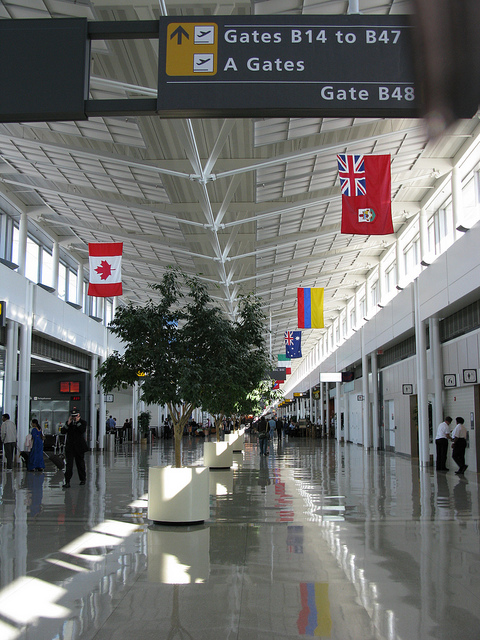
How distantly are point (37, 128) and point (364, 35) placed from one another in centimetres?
1669

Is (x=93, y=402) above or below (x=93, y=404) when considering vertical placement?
above

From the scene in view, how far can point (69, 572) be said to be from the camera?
20.9 feet

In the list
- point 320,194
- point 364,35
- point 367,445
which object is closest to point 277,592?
point 364,35

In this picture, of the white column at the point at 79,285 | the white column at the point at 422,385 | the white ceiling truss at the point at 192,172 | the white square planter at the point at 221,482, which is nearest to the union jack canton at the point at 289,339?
the white ceiling truss at the point at 192,172

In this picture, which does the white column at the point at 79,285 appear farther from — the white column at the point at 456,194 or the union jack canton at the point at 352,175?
the union jack canton at the point at 352,175

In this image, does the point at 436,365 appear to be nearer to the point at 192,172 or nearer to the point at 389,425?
the point at 389,425

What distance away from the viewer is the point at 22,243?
80.4 feet

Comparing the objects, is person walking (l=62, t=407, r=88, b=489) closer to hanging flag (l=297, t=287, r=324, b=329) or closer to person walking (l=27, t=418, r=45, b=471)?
person walking (l=27, t=418, r=45, b=471)

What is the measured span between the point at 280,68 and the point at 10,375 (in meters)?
19.2

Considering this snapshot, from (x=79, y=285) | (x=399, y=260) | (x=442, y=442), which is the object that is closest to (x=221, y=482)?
(x=442, y=442)

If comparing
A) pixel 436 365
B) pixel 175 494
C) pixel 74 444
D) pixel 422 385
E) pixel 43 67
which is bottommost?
pixel 175 494

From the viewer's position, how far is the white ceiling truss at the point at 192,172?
1480cm

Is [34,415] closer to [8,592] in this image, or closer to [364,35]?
[8,592]

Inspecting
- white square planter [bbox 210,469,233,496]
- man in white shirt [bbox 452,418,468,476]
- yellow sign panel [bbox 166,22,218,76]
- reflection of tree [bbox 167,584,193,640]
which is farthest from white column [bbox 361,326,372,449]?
yellow sign panel [bbox 166,22,218,76]
